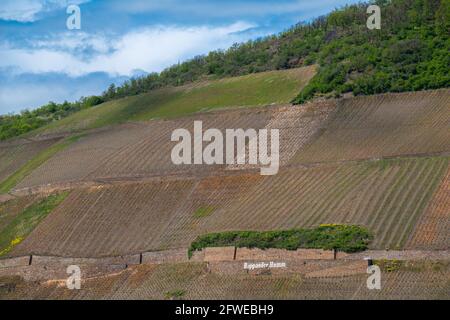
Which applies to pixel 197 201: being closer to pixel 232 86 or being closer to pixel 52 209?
pixel 52 209

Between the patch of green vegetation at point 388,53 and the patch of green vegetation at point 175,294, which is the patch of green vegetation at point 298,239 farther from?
the patch of green vegetation at point 388,53

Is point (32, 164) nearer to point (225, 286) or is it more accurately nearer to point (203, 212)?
point (203, 212)

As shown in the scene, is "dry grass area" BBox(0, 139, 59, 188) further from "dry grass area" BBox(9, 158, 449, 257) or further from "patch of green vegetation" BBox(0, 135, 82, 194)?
"dry grass area" BBox(9, 158, 449, 257)

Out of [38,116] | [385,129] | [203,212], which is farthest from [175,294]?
[38,116]

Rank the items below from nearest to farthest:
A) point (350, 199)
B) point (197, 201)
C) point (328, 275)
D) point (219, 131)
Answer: point (328, 275)
point (350, 199)
point (197, 201)
point (219, 131)
